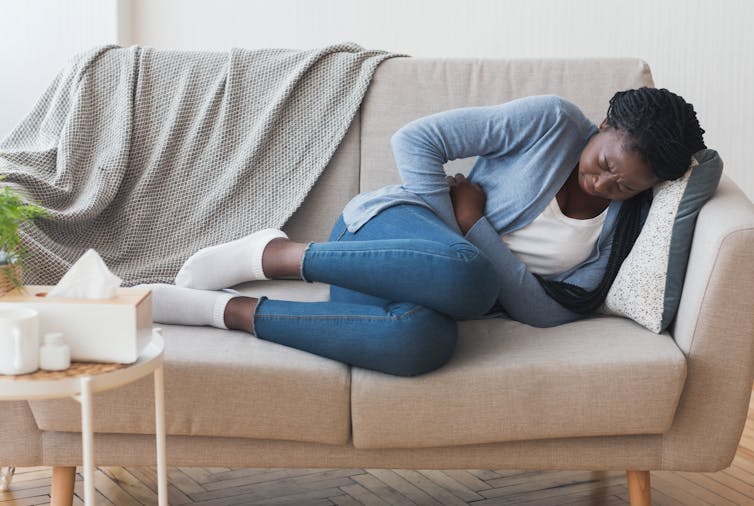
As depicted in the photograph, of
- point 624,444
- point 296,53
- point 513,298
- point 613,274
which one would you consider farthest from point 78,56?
point 624,444

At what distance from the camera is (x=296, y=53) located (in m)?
2.21

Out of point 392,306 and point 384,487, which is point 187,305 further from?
point 384,487

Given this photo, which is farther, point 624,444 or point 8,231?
point 624,444

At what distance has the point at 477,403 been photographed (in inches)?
62.2

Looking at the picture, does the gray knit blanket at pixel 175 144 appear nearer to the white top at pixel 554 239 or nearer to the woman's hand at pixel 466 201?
the woman's hand at pixel 466 201

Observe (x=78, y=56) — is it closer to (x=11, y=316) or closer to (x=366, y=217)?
(x=366, y=217)

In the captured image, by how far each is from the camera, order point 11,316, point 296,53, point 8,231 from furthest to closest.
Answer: point 296,53 → point 8,231 → point 11,316

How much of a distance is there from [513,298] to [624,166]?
316 millimetres

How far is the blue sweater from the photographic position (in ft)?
5.95

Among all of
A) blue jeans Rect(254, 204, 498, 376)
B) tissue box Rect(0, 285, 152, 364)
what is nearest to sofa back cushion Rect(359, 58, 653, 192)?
blue jeans Rect(254, 204, 498, 376)

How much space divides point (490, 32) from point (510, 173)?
1.19 metres

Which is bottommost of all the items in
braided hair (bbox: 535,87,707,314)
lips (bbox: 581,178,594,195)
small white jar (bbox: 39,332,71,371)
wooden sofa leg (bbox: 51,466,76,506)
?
wooden sofa leg (bbox: 51,466,76,506)

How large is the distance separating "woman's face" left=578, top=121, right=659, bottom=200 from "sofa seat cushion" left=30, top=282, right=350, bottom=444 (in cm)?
59

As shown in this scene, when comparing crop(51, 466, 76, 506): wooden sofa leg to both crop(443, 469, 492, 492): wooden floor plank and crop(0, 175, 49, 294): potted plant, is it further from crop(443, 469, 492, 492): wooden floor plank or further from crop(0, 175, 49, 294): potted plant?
crop(443, 469, 492, 492): wooden floor plank
